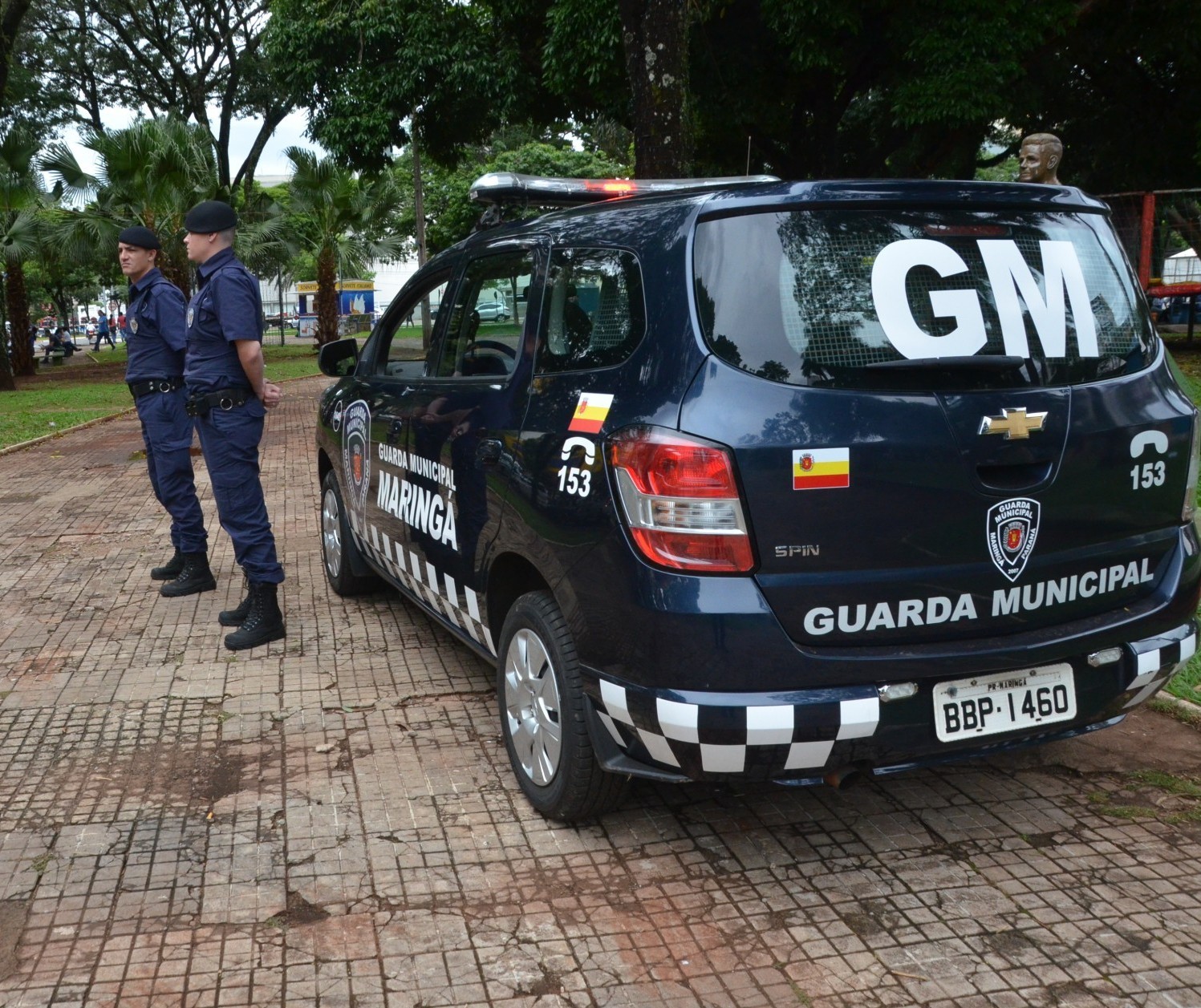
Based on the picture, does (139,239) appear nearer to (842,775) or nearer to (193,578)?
(193,578)

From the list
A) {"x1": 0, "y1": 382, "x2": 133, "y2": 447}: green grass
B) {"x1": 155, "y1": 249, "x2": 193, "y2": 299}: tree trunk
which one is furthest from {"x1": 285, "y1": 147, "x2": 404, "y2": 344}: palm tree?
{"x1": 0, "y1": 382, "x2": 133, "y2": 447}: green grass

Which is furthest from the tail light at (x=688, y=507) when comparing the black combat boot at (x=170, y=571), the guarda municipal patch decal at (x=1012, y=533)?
the black combat boot at (x=170, y=571)

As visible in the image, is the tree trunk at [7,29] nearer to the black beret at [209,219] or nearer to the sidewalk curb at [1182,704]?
the black beret at [209,219]

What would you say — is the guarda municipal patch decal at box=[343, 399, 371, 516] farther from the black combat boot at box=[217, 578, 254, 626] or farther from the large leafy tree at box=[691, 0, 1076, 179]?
the large leafy tree at box=[691, 0, 1076, 179]

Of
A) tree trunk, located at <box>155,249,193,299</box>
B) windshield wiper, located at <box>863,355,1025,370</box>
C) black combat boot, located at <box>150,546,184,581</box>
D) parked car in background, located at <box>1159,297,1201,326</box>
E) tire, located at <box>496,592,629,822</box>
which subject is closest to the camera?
windshield wiper, located at <box>863,355,1025,370</box>

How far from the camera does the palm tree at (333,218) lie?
29.1m

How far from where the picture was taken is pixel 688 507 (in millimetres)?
2904

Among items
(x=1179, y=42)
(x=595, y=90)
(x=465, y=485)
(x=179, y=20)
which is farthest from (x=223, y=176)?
(x=465, y=485)

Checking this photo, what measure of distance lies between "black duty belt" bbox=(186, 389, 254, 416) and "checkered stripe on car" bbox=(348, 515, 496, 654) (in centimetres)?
75

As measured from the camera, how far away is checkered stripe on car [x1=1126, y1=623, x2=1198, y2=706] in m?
3.30

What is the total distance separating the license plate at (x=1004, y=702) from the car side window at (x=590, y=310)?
1222 millimetres

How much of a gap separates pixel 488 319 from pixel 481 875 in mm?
1896

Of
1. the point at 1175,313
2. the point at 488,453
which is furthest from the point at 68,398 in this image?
the point at 1175,313

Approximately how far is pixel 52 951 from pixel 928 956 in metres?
2.12
